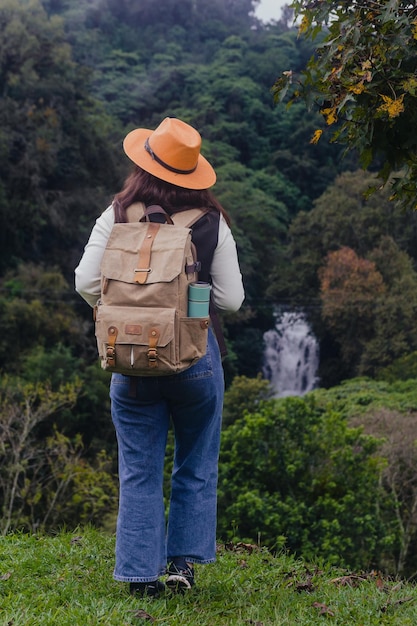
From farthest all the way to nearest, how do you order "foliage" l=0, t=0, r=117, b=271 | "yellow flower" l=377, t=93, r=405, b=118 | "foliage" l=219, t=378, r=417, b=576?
"foliage" l=0, t=0, r=117, b=271 → "foliage" l=219, t=378, r=417, b=576 → "yellow flower" l=377, t=93, r=405, b=118

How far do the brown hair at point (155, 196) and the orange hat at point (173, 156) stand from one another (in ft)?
0.09

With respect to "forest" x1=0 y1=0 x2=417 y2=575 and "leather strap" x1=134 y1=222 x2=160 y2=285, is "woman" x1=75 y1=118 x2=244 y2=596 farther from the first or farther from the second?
"forest" x1=0 y1=0 x2=417 y2=575

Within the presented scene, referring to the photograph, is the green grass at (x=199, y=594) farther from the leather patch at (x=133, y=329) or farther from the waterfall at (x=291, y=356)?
the waterfall at (x=291, y=356)

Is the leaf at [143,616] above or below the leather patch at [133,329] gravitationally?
below

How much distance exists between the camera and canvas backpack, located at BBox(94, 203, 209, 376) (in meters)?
2.90

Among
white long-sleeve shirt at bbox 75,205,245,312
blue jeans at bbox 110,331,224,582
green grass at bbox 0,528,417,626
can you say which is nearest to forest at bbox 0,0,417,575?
green grass at bbox 0,528,417,626

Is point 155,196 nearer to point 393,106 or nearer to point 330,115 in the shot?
point 330,115

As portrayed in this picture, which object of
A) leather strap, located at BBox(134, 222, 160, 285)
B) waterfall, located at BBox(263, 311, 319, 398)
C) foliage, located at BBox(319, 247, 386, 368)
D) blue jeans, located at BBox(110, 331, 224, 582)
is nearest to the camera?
leather strap, located at BBox(134, 222, 160, 285)

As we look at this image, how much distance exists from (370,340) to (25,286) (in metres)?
13.2

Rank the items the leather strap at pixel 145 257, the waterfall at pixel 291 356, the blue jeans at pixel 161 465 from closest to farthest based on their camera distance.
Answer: the leather strap at pixel 145 257, the blue jeans at pixel 161 465, the waterfall at pixel 291 356

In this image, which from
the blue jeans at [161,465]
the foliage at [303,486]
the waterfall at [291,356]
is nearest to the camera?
the blue jeans at [161,465]

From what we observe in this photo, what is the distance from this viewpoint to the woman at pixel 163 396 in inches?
122

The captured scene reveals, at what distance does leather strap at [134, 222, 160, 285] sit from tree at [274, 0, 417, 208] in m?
0.62

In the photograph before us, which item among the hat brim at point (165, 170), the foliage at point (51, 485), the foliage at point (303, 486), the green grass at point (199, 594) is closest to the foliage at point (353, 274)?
the foliage at point (51, 485)
